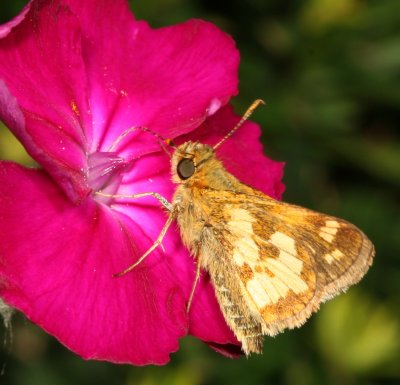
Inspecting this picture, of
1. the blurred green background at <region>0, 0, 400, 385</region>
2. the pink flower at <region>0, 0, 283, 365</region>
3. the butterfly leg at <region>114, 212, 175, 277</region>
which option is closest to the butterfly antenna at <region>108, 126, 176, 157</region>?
the pink flower at <region>0, 0, 283, 365</region>

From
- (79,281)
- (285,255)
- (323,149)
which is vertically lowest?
(323,149)

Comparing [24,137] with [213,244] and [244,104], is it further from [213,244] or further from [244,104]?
[244,104]

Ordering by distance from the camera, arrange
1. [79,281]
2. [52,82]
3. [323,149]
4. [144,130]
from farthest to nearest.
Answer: [323,149] → [144,130] → [52,82] → [79,281]

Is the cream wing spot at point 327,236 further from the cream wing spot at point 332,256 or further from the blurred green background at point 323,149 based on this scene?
the blurred green background at point 323,149

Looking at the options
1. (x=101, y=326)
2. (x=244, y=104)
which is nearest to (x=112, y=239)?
(x=101, y=326)

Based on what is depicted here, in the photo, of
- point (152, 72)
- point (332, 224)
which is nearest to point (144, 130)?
point (152, 72)

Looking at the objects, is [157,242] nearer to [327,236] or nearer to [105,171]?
[105,171]

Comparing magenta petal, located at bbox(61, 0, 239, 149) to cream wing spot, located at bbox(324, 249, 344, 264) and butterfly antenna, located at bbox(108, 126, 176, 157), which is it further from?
cream wing spot, located at bbox(324, 249, 344, 264)
